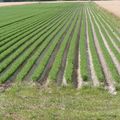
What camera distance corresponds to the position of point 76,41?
2217 centimetres

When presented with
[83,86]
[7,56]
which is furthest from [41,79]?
[7,56]

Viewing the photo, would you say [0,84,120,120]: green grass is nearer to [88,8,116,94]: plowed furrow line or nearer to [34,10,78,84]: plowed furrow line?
[88,8,116,94]: plowed furrow line

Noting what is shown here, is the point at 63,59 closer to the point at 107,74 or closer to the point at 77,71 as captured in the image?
the point at 77,71

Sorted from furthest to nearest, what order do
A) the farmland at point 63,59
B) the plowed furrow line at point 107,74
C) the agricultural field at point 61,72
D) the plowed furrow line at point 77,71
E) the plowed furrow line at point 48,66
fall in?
the farmland at point 63,59, the plowed furrow line at point 48,66, the plowed furrow line at point 77,71, the plowed furrow line at point 107,74, the agricultural field at point 61,72

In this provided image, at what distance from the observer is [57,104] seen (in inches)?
426

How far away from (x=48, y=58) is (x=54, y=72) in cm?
289

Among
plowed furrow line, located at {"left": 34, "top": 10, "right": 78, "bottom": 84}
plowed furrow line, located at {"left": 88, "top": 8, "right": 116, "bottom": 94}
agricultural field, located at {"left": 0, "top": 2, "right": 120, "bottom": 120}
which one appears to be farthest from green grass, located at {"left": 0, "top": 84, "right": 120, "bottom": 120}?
plowed furrow line, located at {"left": 34, "top": 10, "right": 78, "bottom": 84}

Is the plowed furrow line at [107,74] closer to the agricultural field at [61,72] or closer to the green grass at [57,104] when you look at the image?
the agricultural field at [61,72]

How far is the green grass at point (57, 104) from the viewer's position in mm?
9883

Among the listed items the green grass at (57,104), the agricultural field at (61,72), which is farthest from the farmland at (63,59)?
the green grass at (57,104)

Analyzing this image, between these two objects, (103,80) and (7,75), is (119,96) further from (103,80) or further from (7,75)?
(7,75)

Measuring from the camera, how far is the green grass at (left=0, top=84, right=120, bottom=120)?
9883mm

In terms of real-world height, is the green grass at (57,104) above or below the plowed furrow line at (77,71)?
above

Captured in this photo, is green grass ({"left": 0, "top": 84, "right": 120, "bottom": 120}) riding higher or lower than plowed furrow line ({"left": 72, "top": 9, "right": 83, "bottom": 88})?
higher
